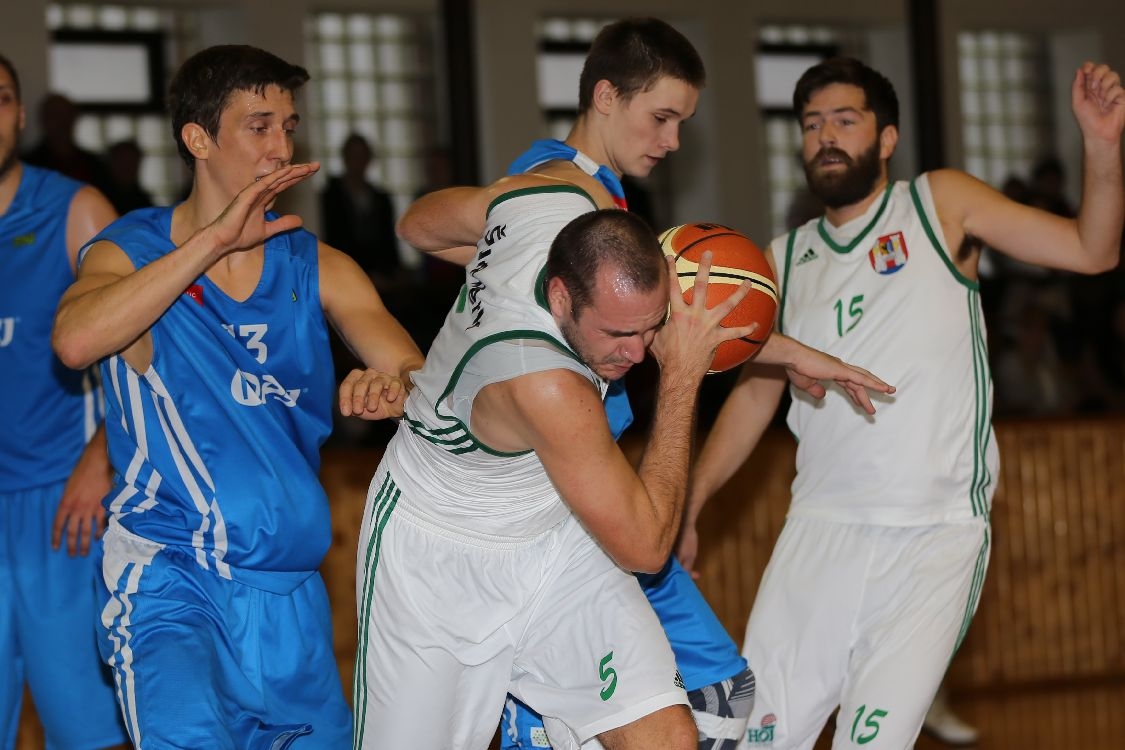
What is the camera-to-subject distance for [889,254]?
4.26 m

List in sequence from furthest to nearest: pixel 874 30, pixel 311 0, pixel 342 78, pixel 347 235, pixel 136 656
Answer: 1. pixel 874 30
2. pixel 342 78
3. pixel 311 0
4. pixel 347 235
5. pixel 136 656

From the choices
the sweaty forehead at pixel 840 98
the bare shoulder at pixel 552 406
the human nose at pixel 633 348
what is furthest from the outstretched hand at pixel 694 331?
the sweaty forehead at pixel 840 98

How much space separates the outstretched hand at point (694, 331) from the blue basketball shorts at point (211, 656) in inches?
47.8

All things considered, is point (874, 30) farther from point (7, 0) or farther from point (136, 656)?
point (136, 656)

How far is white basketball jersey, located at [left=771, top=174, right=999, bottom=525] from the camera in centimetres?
408

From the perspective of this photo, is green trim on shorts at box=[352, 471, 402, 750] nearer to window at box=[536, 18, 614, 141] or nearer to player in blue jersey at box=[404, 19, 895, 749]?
player in blue jersey at box=[404, 19, 895, 749]

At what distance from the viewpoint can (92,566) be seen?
4352 millimetres

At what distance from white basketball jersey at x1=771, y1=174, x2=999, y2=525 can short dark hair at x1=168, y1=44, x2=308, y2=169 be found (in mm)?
1811

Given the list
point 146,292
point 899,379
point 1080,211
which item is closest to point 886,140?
point 1080,211

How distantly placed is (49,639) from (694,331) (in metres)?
2.40

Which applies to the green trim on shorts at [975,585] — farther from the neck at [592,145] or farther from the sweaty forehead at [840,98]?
the neck at [592,145]

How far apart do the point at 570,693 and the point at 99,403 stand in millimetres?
2072

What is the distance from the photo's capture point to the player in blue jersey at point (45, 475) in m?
4.24

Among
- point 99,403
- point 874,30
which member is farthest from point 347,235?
point 874,30
